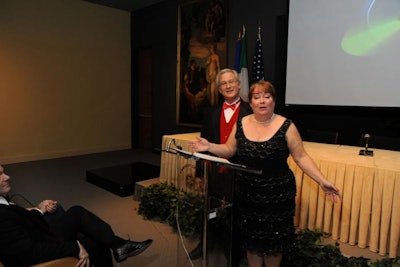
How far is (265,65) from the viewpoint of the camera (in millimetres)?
4570

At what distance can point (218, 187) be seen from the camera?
1.72 m

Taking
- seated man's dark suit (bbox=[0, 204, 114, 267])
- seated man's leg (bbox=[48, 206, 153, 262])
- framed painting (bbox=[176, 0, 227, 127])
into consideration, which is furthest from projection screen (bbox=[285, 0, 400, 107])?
seated man's dark suit (bbox=[0, 204, 114, 267])

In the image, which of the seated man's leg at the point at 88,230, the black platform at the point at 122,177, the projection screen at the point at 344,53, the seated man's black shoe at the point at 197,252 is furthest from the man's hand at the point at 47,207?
the projection screen at the point at 344,53

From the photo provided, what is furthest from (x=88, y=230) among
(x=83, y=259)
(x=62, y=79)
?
(x=62, y=79)

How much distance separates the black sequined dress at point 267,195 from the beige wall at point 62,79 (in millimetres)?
5343

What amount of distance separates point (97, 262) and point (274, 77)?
3603 mm

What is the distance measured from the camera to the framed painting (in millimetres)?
5215

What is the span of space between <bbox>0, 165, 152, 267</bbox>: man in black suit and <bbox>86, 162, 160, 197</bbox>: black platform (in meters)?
1.80

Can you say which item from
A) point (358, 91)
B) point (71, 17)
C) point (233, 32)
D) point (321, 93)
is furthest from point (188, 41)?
point (358, 91)

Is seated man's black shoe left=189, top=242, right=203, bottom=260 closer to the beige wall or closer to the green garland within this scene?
the green garland

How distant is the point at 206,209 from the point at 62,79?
5541mm

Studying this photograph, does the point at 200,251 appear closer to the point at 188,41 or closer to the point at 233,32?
the point at 233,32

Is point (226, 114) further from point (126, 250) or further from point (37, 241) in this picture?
point (37, 241)

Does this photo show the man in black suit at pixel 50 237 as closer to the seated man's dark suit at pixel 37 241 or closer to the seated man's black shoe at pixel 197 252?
the seated man's dark suit at pixel 37 241
